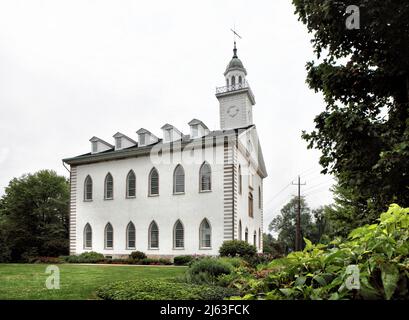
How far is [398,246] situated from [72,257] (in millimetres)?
28415

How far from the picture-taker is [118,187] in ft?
95.2

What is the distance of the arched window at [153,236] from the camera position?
88.3ft

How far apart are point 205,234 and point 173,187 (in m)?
4.54

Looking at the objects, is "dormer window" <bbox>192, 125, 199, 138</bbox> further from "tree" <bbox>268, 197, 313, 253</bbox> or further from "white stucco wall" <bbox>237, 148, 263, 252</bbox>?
"tree" <bbox>268, 197, 313, 253</bbox>

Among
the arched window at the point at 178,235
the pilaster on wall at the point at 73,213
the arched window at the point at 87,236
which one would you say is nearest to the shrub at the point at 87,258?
the arched window at the point at 87,236

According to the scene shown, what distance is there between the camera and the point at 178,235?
26.2 meters

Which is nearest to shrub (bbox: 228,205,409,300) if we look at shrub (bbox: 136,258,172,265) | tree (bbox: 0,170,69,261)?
shrub (bbox: 136,258,172,265)

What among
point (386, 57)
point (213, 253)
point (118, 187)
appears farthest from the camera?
point (118, 187)

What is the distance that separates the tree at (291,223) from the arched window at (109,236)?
101 feet

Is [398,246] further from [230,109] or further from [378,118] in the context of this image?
[230,109]

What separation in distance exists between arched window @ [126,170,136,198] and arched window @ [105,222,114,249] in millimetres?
3322

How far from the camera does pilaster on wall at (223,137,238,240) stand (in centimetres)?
2403

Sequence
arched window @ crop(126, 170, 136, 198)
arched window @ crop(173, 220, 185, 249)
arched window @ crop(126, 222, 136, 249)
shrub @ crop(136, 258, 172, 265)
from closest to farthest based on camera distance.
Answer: shrub @ crop(136, 258, 172, 265) → arched window @ crop(173, 220, 185, 249) → arched window @ crop(126, 222, 136, 249) → arched window @ crop(126, 170, 136, 198)
